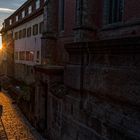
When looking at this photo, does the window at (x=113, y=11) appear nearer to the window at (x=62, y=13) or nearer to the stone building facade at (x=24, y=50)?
the window at (x=62, y=13)

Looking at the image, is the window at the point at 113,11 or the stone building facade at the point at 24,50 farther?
the stone building facade at the point at 24,50

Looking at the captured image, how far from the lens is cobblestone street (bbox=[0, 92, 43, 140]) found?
13328mm

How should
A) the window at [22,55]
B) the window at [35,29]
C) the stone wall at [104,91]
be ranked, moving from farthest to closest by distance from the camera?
1. the window at [22,55]
2. the window at [35,29]
3. the stone wall at [104,91]

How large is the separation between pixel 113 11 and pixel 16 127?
30.2 ft

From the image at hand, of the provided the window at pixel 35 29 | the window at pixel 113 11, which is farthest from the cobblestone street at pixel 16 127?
the window at pixel 35 29

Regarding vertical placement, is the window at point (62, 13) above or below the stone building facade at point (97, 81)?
above

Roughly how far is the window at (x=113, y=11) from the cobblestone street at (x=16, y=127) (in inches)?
281

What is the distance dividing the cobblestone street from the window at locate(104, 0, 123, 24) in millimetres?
7132

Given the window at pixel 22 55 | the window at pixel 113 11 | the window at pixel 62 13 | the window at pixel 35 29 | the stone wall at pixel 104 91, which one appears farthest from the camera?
the window at pixel 22 55

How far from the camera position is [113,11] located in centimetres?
1198

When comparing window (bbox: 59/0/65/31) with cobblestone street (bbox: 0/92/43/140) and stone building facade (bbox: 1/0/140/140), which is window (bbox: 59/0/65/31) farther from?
cobblestone street (bbox: 0/92/43/140)

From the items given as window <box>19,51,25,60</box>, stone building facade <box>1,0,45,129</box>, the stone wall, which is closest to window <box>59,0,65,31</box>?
stone building facade <box>1,0,45,129</box>

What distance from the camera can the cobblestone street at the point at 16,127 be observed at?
525 inches

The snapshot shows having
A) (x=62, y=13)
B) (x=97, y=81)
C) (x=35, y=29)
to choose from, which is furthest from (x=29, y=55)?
(x=97, y=81)
